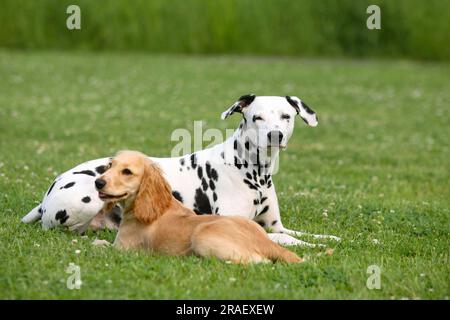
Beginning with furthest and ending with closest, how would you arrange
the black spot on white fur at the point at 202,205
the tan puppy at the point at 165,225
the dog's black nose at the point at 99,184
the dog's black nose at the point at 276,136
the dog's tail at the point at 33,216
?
the black spot on white fur at the point at 202,205, the dog's tail at the point at 33,216, the dog's black nose at the point at 276,136, the dog's black nose at the point at 99,184, the tan puppy at the point at 165,225

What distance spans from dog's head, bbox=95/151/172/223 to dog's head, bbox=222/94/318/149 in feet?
3.54

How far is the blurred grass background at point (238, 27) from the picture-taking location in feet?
85.2

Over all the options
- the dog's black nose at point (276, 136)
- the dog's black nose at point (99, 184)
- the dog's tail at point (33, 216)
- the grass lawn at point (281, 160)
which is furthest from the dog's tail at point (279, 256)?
the dog's tail at point (33, 216)

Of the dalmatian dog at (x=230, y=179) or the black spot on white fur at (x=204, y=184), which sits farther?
the black spot on white fur at (x=204, y=184)

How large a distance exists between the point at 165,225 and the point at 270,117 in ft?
4.77

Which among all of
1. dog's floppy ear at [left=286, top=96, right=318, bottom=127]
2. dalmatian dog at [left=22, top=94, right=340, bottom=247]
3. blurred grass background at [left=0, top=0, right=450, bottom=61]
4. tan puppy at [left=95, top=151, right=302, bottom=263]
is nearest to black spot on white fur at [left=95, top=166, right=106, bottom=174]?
dalmatian dog at [left=22, top=94, right=340, bottom=247]

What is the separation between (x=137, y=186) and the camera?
6.55 meters

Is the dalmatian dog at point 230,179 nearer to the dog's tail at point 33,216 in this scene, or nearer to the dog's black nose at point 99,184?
the dog's tail at point 33,216

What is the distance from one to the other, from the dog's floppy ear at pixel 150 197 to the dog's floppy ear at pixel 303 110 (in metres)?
1.53

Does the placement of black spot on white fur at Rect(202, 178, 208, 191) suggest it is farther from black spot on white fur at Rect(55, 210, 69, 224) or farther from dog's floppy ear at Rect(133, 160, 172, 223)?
black spot on white fur at Rect(55, 210, 69, 224)

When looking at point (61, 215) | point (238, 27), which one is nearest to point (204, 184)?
point (61, 215)

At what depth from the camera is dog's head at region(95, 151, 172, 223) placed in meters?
6.48
